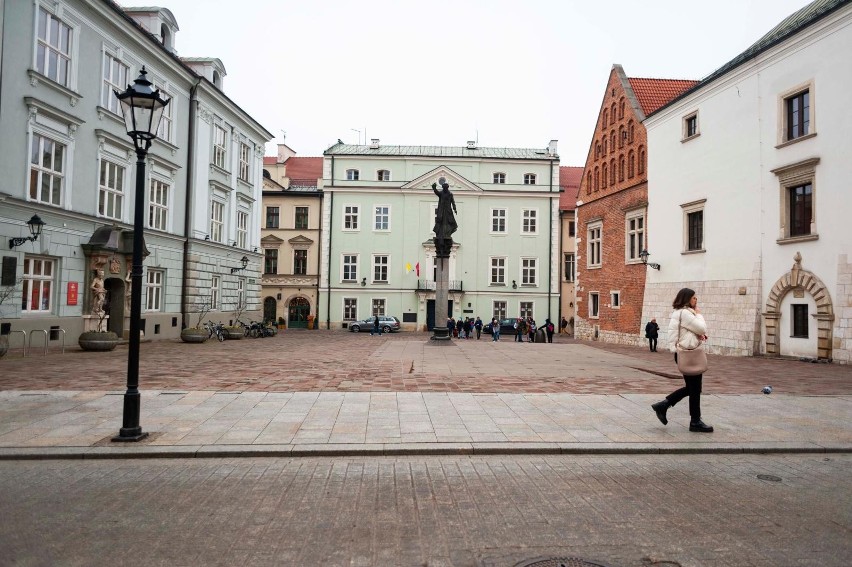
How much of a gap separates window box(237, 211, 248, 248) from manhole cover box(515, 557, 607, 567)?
31919 millimetres

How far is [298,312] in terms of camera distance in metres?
48.3

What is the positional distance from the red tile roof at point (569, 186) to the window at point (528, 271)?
5474 mm

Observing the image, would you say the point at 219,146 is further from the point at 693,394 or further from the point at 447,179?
the point at 693,394

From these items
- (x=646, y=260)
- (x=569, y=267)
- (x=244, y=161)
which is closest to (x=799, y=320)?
(x=646, y=260)

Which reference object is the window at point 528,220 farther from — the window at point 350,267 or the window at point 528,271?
the window at point 350,267

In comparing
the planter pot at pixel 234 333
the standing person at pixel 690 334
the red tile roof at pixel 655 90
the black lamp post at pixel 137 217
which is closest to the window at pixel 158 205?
the planter pot at pixel 234 333

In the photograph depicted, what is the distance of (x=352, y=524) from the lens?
4566mm

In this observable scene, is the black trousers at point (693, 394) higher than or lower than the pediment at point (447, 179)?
lower

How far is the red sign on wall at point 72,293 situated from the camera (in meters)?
19.6

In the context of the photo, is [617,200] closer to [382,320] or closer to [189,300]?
[382,320]

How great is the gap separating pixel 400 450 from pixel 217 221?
2683 cm

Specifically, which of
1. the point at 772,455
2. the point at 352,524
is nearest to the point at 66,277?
the point at 352,524

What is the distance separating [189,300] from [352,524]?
2529 centimetres

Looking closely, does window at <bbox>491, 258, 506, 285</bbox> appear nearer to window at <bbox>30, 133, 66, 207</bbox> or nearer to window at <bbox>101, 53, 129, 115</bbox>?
window at <bbox>101, 53, 129, 115</bbox>
